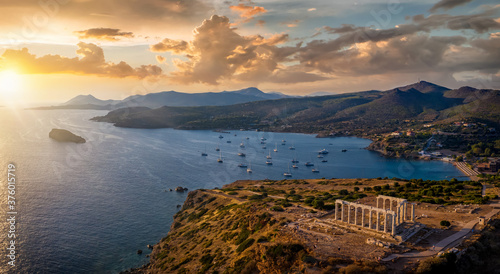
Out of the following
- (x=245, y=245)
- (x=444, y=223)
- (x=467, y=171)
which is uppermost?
(x=444, y=223)

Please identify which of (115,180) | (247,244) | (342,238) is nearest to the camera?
(342,238)

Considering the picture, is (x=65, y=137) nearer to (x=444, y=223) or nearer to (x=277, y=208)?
(x=277, y=208)

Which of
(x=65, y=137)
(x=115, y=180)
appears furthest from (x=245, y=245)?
(x=65, y=137)

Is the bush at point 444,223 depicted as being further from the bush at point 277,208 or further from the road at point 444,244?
the bush at point 277,208

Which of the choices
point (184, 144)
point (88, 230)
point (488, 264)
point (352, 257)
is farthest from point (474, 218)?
point (184, 144)

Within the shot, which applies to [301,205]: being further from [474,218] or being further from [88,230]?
[88,230]

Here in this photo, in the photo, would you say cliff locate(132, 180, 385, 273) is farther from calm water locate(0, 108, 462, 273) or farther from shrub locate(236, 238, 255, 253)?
calm water locate(0, 108, 462, 273)

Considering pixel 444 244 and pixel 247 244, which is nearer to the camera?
pixel 444 244

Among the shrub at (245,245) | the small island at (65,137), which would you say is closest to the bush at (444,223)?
the shrub at (245,245)
